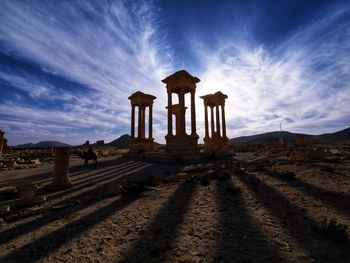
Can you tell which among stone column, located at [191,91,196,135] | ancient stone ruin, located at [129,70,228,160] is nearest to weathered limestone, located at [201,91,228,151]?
ancient stone ruin, located at [129,70,228,160]

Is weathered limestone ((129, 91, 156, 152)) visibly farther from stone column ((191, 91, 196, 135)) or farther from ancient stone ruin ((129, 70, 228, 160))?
stone column ((191, 91, 196, 135))

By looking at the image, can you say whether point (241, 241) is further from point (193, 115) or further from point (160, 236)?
point (193, 115)

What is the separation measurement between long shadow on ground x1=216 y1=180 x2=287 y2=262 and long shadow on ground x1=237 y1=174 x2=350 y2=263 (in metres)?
0.49

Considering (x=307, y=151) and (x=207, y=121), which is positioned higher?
(x=207, y=121)

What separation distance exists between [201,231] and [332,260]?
1.77 m

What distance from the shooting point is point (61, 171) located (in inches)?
286

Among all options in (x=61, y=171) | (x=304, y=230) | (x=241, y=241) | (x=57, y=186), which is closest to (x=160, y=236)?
(x=241, y=241)

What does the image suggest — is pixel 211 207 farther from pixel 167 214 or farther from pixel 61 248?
pixel 61 248

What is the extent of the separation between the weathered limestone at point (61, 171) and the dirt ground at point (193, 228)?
1.61 m

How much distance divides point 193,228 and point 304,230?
1.84 meters

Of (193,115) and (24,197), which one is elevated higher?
(193,115)

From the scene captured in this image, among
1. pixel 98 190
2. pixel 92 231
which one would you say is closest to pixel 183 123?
pixel 98 190

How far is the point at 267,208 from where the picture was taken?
4.12 metres

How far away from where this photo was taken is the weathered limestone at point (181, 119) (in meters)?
16.1
